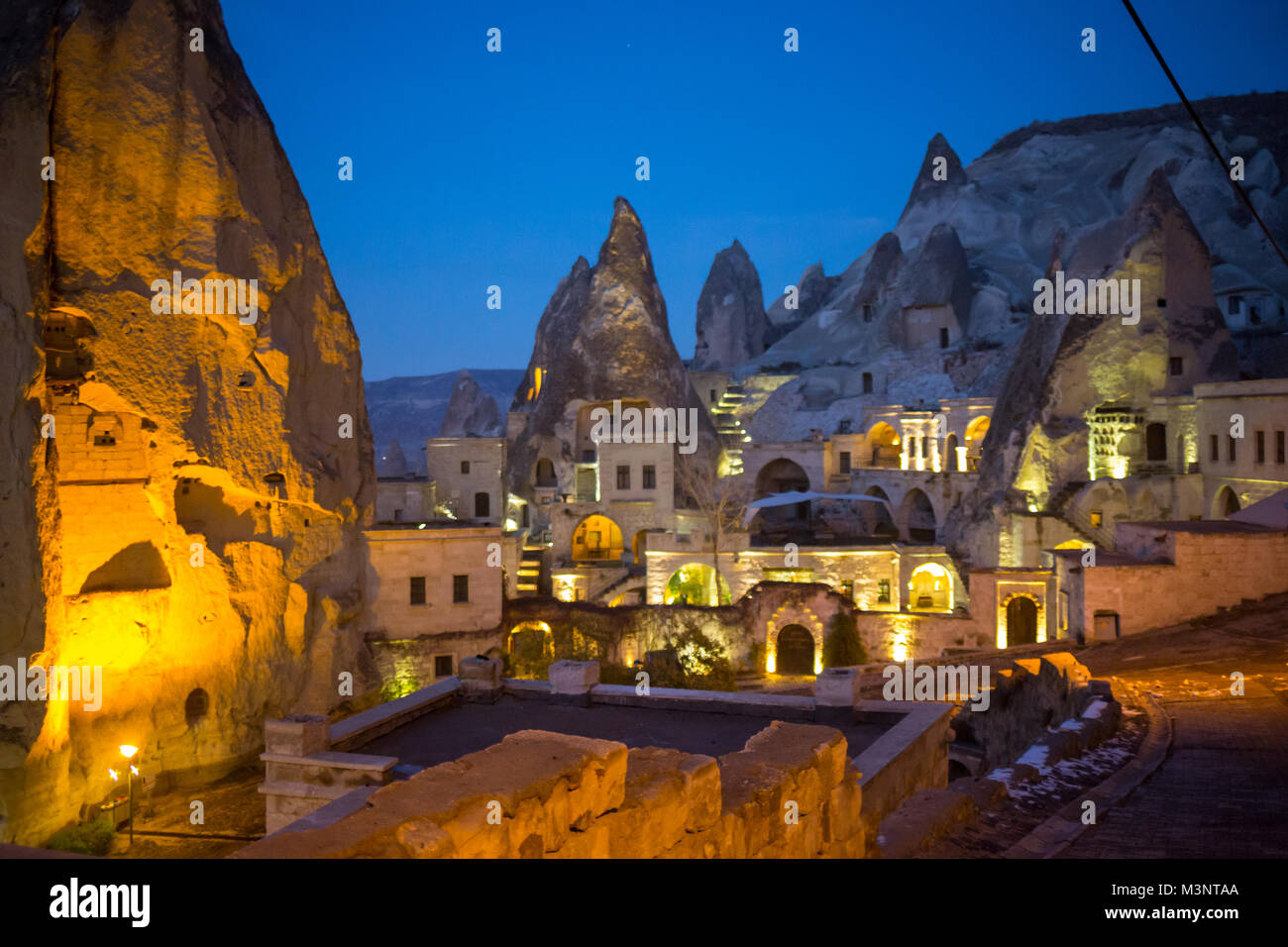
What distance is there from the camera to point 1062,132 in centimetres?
7988

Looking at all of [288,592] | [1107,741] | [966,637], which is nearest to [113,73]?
[288,592]

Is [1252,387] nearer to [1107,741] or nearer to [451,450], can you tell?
[1107,741]

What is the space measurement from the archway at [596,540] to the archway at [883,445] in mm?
17140

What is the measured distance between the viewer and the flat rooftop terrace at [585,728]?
39.5 ft

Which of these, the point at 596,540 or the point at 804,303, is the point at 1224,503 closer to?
the point at 596,540

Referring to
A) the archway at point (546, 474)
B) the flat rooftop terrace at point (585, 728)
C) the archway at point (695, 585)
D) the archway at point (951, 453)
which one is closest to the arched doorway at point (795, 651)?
the archway at point (695, 585)

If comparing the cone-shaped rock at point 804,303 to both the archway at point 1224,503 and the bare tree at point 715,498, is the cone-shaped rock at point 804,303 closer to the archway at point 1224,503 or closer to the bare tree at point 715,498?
the bare tree at point 715,498

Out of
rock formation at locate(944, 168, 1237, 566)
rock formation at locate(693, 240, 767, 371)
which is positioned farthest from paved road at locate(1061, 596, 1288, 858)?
rock formation at locate(693, 240, 767, 371)

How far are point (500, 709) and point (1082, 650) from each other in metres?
13.3

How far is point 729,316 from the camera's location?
74.5 meters

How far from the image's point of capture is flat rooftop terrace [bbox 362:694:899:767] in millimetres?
12055

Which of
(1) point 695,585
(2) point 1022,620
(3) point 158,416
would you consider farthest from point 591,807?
(1) point 695,585
